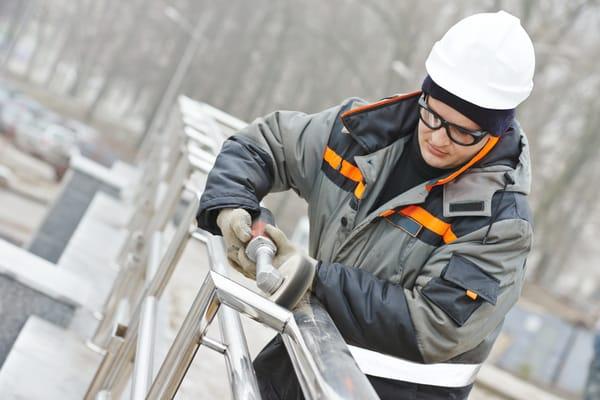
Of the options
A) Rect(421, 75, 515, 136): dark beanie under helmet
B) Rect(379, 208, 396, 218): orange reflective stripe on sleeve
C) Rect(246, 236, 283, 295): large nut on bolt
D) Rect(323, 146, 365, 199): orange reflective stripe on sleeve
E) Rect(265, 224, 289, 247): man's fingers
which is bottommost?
Rect(246, 236, 283, 295): large nut on bolt

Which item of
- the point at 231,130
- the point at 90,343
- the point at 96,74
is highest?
the point at 231,130

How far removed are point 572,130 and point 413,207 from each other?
26.8 metres

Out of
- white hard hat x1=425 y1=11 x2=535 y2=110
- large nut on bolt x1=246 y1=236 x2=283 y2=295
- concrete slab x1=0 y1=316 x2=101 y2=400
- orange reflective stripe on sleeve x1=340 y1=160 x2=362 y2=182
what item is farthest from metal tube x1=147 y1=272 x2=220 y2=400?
concrete slab x1=0 y1=316 x2=101 y2=400

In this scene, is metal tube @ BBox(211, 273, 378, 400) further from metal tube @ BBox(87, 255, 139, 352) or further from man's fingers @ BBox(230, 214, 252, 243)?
metal tube @ BBox(87, 255, 139, 352)

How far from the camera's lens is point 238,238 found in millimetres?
2252

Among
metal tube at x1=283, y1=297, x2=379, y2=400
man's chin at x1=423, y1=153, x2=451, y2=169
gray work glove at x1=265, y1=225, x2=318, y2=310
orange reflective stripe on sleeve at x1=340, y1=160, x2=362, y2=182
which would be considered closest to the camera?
metal tube at x1=283, y1=297, x2=379, y2=400

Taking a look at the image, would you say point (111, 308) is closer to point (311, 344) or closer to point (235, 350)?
point (235, 350)

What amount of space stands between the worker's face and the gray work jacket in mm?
36

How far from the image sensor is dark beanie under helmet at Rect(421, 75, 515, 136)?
2381 millimetres

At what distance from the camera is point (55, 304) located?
12.9 feet

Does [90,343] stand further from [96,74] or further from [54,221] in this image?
[96,74]

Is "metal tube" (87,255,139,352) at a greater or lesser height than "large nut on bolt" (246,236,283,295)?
lesser

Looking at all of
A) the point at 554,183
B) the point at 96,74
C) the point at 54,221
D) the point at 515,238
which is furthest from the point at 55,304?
the point at 96,74

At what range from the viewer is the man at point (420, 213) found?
7.37 feet
